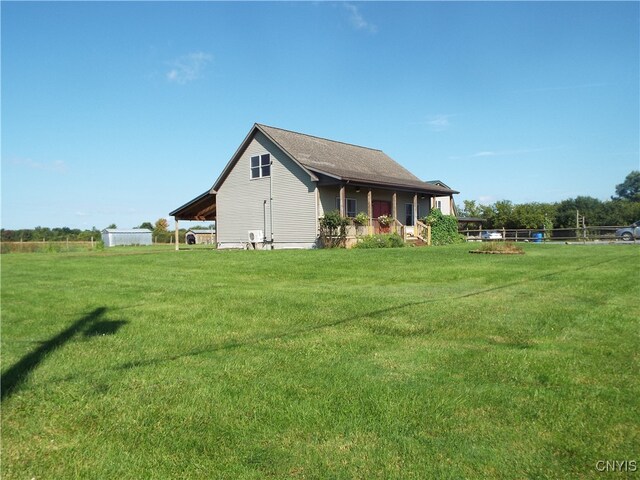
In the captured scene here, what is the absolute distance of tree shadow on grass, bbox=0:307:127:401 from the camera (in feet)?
14.0

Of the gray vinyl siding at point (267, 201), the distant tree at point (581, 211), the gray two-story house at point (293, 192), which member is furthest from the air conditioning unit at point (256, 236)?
the distant tree at point (581, 211)

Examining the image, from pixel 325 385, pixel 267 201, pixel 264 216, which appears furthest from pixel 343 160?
pixel 325 385

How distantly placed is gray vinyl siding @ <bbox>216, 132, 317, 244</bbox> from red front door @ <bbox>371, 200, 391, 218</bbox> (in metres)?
4.84

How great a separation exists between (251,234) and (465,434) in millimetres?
23516

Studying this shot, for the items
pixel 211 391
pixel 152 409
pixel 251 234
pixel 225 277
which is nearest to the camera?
pixel 152 409

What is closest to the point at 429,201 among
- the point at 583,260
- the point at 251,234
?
the point at 251,234

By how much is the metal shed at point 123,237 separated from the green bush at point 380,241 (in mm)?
44151

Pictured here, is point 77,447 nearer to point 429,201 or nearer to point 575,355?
point 575,355

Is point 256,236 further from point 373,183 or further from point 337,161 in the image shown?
point 373,183

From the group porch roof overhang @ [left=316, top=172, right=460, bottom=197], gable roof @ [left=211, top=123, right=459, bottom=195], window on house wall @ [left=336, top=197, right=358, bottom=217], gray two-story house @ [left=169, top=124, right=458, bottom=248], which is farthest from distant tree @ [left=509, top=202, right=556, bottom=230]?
window on house wall @ [left=336, top=197, right=358, bottom=217]

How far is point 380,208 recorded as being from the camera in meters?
27.5

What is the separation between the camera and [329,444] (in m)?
3.01

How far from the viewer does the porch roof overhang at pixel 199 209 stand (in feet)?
94.8

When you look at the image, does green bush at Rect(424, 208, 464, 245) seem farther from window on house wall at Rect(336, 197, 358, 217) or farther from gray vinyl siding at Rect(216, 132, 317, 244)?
gray vinyl siding at Rect(216, 132, 317, 244)
